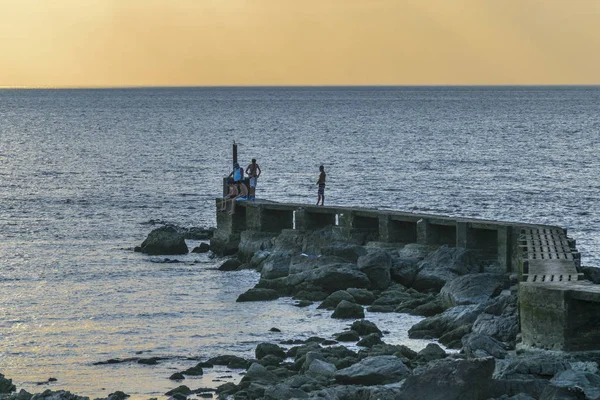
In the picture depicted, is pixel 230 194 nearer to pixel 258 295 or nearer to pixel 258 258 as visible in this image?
pixel 258 258

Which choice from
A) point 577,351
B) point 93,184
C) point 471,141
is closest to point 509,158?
point 471,141

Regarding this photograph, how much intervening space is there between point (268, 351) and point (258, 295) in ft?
21.8

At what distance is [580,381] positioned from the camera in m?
16.0

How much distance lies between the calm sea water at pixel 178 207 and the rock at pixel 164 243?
1.97ft

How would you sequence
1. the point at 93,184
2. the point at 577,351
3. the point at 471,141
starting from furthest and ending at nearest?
the point at 471,141
the point at 93,184
the point at 577,351

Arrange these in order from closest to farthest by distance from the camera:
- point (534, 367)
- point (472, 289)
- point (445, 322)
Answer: point (534, 367), point (445, 322), point (472, 289)

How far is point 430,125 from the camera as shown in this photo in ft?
438

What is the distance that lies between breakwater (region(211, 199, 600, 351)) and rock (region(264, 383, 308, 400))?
14.2 feet

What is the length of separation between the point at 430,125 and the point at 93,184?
78.3 meters

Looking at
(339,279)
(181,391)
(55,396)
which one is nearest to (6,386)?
(55,396)

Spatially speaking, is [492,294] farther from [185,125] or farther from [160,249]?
[185,125]

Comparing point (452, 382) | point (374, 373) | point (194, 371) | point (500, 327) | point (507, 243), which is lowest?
point (194, 371)

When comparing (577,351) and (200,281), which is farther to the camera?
(200,281)

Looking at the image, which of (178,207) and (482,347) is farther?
(178,207)
